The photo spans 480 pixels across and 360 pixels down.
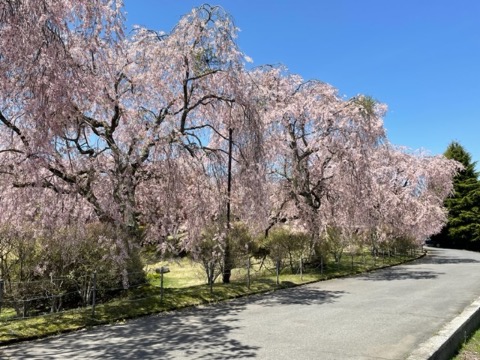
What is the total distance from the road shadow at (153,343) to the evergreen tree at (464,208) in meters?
42.4

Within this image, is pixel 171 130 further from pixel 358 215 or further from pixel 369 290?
pixel 358 215

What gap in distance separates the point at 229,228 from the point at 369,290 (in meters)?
5.43

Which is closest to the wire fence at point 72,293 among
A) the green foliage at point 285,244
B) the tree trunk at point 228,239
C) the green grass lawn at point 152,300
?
the green grass lawn at point 152,300

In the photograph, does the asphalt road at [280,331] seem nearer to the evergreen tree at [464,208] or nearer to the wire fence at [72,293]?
the wire fence at [72,293]

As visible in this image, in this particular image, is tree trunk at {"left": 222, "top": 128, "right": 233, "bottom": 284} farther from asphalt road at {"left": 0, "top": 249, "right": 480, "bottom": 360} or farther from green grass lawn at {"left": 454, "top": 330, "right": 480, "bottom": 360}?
green grass lawn at {"left": 454, "top": 330, "right": 480, "bottom": 360}

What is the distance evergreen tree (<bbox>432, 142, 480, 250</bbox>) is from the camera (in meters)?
45.1

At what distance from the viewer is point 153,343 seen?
7457 mm

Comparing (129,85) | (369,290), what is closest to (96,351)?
(129,85)

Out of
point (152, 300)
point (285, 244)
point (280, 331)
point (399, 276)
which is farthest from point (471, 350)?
point (399, 276)

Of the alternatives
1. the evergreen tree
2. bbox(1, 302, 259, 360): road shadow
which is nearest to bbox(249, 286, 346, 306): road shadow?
bbox(1, 302, 259, 360): road shadow

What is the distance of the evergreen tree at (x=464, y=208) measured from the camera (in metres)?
45.1

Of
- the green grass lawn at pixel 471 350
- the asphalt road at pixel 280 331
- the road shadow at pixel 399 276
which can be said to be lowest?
the green grass lawn at pixel 471 350

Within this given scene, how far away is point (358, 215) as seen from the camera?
19.9 m

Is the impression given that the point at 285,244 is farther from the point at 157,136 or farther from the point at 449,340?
the point at 449,340
